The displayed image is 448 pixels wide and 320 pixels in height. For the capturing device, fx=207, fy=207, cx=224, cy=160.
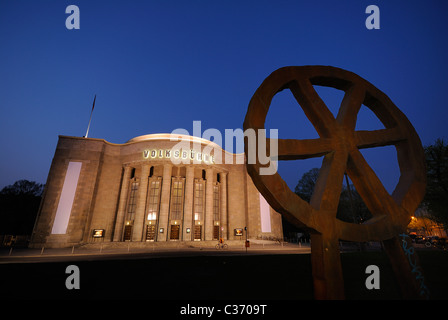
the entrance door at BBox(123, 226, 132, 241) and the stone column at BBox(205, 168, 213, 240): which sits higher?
the stone column at BBox(205, 168, 213, 240)

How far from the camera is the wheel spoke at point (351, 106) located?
24.7 feet

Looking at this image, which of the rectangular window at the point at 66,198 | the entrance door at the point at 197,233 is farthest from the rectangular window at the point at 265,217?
the rectangular window at the point at 66,198

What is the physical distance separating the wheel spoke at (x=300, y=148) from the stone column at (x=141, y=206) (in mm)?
44215

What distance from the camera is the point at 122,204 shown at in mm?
47406

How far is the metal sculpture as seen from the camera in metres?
5.75

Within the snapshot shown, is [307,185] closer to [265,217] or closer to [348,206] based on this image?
[348,206]

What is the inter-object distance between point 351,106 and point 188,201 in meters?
43.0

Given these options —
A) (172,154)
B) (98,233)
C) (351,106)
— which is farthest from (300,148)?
(98,233)

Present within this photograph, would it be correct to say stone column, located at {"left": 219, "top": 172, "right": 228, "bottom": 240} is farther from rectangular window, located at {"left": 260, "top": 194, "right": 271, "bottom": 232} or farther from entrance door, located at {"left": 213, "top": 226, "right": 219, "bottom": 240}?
rectangular window, located at {"left": 260, "top": 194, "right": 271, "bottom": 232}

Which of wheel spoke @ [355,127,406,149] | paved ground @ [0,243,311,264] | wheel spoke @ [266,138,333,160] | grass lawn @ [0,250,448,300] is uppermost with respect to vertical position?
wheel spoke @ [355,127,406,149]

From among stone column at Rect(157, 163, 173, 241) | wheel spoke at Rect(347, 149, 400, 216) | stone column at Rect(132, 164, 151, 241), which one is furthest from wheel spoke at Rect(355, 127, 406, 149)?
stone column at Rect(132, 164, 151, 241)
